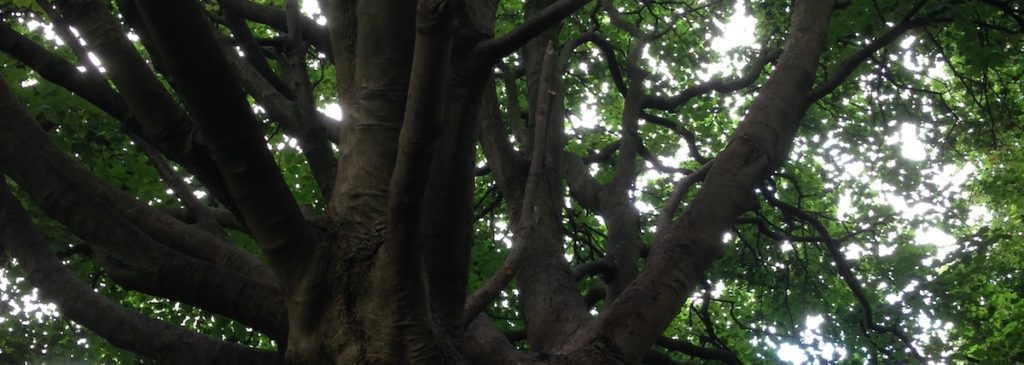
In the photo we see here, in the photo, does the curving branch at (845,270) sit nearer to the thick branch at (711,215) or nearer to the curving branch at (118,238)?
the thick branch at (711,215)

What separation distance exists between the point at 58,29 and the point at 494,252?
449 centimetres

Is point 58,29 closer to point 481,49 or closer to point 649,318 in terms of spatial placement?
point 481,49

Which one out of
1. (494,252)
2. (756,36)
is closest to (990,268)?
(756,36)

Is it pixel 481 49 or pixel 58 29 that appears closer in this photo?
pixel 481 49

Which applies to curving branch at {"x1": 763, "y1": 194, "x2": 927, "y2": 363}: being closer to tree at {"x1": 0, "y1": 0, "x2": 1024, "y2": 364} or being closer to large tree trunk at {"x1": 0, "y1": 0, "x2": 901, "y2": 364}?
tree at {"x1": 0, "y1": 0, "x2": 1024, "y2": 364}

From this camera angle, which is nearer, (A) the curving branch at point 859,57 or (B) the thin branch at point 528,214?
(B) the thin branch at point 528,214

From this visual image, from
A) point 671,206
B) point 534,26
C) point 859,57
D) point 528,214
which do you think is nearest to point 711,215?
point 671,206

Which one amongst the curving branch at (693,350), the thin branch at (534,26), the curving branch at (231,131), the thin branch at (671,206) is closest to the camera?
the curving branch at (231,131)

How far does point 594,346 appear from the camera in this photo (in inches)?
125

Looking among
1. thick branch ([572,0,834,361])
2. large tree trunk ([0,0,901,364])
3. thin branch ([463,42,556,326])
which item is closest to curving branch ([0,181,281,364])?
large tree trunk ([0,0,901,364])

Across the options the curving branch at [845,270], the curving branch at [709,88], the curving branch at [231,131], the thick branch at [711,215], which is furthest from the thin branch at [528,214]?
the curving branch at [709,88]

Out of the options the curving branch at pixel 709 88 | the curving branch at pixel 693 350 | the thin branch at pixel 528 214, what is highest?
the curving branch at pixel 709 88

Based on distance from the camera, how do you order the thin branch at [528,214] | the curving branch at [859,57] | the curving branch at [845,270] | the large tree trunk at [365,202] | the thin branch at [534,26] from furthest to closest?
the curving branch at [845,270], the curving branch at [859,57], the thin branch at [528,214], the thin branch at [534,26], the large tree trunk at [365,202]

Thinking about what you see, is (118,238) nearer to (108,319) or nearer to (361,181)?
(108,319)
